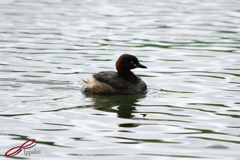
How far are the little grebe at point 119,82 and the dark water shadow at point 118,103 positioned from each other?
13cm

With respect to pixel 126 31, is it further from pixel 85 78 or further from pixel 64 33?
pixel 85 78

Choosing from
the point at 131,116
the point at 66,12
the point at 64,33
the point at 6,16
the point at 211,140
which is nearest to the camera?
the point at 211,140

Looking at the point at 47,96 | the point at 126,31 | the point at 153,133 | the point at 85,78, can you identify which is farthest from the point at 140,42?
the point at 153,133

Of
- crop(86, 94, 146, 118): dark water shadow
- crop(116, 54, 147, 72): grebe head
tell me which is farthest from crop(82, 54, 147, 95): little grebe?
crop(86, 94, 146, 118): dark water shadow

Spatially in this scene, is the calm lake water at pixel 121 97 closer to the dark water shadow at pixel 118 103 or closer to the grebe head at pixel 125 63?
the dark water shadow at pixel 118 103

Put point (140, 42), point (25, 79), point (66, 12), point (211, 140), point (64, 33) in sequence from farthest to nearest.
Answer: point (66, 12) < point (64, 33) < point (140, 42) < point (25, 79) < point (211, 140)

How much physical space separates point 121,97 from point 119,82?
1.20ft

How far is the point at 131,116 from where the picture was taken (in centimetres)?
807

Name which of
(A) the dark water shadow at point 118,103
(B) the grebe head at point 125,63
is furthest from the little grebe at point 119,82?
(A) the dark water shadow at point 118,103

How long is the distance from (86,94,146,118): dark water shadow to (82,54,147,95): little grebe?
0.13 metres

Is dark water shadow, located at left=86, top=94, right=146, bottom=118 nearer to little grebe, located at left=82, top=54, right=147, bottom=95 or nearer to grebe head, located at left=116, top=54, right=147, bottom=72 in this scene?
little grebe, located at left=82, top=54, right=147, bottom=95

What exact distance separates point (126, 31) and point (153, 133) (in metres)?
10.9

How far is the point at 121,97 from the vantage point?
31.2 ft

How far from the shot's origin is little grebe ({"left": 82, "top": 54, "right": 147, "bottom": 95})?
31.4 feet
